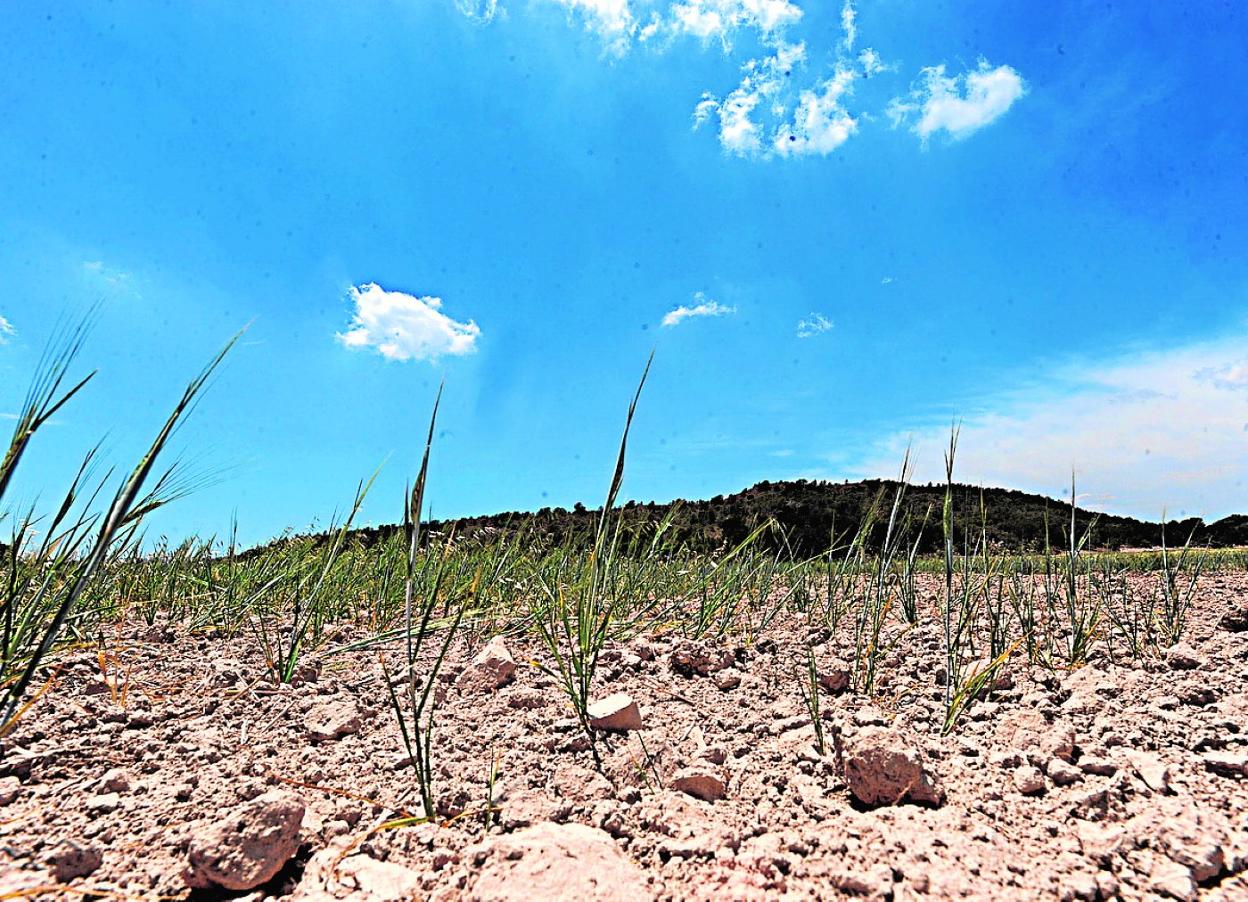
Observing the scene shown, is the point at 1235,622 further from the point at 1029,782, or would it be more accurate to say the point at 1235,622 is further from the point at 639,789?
the point at 639,789

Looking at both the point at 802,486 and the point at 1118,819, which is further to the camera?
the point at 802,486

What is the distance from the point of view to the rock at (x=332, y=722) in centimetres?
167

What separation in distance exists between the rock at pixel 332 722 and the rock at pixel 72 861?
0.48 m

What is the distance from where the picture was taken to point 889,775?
4.59ft

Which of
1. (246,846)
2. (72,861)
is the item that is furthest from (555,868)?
(72,861)

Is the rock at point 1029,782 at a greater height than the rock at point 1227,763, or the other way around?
the rock at point 1227,763

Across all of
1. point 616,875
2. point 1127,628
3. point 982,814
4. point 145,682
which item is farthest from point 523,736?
point 1127,628

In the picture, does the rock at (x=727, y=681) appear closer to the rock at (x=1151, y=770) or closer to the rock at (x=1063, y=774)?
the rock at (x=1063, y=774)

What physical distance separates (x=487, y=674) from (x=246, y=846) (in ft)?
2.79

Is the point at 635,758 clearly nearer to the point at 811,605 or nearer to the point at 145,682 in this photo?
the point at 145,682

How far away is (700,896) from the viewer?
43.2 inches

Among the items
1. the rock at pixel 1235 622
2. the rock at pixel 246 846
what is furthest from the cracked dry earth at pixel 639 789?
the rock at pixel 1235 622

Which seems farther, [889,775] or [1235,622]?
[1235,622]

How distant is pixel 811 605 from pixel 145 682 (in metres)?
2.41
